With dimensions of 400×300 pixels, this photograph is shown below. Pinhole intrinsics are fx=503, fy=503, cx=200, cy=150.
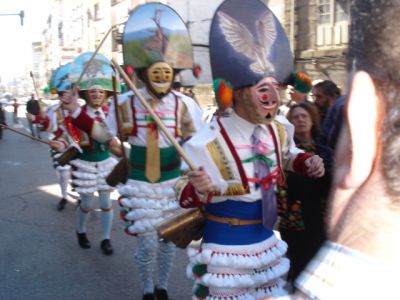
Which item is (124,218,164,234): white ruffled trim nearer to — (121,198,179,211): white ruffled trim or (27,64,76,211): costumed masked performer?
(121,198,179,211): white ruffled trim

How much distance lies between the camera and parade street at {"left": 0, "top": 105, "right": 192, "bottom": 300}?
4151 mm

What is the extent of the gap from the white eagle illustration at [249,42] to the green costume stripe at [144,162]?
4.80 feet

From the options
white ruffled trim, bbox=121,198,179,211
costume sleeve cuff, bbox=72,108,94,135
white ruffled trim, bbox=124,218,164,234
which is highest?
costume sleeve cuff, bbox=72,108,94,135

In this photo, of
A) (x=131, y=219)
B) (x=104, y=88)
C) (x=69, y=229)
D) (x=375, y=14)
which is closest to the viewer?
(x=375, y=14)

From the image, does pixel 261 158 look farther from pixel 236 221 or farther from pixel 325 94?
pixel 325 94

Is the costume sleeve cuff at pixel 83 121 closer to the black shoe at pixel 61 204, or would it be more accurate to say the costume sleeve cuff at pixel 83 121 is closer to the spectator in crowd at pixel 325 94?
the spectator in crowd at pixel 325 94

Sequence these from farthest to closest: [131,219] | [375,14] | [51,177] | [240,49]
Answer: [51,177], [131,219], [240,49], [375,14]

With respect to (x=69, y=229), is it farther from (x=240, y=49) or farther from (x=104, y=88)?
(x=240, y=49)

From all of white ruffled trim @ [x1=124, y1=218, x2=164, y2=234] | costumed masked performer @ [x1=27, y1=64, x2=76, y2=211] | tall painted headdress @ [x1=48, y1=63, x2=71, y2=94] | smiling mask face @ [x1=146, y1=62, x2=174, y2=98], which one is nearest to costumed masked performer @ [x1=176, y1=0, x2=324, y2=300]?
white ruffled trim @ [x1=124, y1=218, x2=164, y2=234]

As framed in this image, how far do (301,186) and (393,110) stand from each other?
2.34 metres

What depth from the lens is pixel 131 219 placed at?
3.69 m

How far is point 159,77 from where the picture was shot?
364cm

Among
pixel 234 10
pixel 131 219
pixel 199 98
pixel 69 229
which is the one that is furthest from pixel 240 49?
pixel 199 98

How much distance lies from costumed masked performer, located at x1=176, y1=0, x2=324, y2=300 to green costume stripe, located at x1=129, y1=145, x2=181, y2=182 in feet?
3.73
